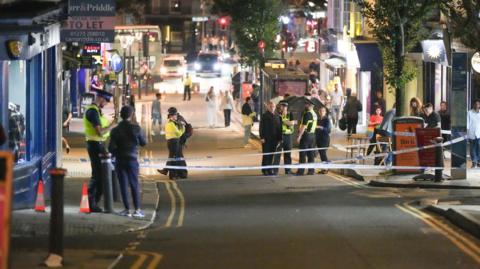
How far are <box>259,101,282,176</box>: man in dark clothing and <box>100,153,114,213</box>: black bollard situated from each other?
9.04 meters

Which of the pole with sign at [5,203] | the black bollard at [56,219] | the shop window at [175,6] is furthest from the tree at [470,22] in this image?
the shop window at [175,6]

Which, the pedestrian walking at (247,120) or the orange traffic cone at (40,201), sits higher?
the pedestrian walking at (247,120)

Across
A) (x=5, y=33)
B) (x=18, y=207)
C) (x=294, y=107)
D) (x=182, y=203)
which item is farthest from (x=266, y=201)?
(x=294, y=107)

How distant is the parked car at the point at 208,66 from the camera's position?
79062 mm

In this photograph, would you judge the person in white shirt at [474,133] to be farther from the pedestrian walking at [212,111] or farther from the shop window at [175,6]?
the shop window at [175,6]

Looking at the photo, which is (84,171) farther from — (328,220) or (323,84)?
(323,84)

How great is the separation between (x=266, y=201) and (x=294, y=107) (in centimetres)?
1445

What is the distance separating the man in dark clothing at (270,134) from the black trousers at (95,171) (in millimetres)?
8868

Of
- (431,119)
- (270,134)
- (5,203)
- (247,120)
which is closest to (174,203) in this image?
(270,134)

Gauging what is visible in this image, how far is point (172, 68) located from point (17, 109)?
61.8 m

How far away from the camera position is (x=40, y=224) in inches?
608

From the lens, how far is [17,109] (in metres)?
17.9

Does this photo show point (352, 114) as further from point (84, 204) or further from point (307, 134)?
point (84, 204)

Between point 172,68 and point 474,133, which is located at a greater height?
point 172,68
